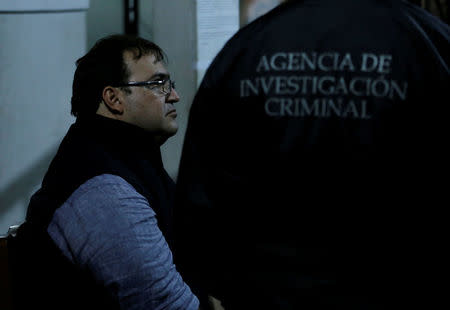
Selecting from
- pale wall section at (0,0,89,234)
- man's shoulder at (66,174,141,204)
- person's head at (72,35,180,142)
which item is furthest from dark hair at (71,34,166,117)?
pale wall section at (0,0,89,234)

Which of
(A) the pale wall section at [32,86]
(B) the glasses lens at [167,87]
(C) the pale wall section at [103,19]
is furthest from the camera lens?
(C) the pale wall section at [103,19]

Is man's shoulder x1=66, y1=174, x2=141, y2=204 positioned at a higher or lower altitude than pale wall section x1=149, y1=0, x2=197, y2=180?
lower

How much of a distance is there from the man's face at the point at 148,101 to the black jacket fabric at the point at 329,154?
78 cm

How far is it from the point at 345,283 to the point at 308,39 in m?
0.39

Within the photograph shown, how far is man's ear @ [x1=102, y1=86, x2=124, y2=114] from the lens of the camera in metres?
1.82

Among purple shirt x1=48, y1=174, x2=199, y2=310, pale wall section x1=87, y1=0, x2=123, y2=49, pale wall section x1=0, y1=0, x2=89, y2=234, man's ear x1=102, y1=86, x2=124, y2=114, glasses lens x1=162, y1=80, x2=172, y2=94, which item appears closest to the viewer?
purple shirt x1=48, y1=174, x2=199, y2=310

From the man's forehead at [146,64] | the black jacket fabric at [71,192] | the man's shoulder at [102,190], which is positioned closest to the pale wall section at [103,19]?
the man's forehead at [146,64]

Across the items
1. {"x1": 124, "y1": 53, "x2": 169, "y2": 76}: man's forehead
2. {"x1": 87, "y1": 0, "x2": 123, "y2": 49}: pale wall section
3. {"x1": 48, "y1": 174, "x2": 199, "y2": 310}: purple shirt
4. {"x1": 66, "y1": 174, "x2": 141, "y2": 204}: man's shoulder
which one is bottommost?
{"x1": 48, "y1": 174, "x2": 199, "y2": 310}: purple shirt

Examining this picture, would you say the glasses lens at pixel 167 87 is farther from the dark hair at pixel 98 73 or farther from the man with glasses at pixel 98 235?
the man with glasses at pixel 98 235

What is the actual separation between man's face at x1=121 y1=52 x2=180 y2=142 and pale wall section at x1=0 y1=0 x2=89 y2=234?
76 cm

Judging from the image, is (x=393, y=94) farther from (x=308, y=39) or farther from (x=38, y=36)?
(x=38, y=36)

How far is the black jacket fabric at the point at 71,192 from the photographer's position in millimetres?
1443

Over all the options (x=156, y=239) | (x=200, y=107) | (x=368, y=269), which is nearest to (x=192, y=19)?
(x=156, y=239)

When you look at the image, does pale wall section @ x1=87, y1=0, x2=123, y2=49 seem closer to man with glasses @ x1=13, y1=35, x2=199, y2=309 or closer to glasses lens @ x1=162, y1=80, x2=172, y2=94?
glasses lens @ x1=162, y1=80, x2=172, y2=94
